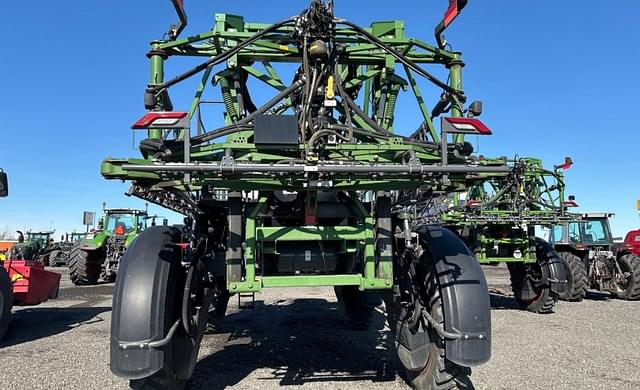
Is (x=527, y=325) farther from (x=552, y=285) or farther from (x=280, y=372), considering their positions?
(x=280, y=372)

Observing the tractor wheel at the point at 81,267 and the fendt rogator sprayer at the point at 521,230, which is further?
the tractor wheel at the point at 81,267

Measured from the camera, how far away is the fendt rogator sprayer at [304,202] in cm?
333

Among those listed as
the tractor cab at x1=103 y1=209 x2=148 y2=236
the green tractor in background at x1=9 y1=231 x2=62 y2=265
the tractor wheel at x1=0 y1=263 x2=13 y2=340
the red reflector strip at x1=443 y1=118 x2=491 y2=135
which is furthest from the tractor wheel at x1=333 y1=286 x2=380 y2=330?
the green tractor in background at x1=9 y1=231 x2=62 y2=265

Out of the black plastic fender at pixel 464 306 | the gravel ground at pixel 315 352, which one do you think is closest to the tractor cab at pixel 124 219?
the gravel ground at pixel 315 352

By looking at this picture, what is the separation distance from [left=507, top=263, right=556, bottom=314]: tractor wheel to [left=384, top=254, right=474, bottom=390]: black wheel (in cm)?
642

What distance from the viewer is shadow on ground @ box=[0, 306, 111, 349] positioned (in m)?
7.61

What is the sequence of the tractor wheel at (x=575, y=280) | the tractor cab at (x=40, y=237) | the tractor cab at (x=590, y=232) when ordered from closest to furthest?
the tractor wheel at (x=575, y=280), the tractor cab at (x=590, y=232), the tractor cab at (x=40, y=237)

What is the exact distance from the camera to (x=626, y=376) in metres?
5.28

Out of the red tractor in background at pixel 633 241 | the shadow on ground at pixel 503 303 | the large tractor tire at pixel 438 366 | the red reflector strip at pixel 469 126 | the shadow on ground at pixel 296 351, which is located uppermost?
the red reflector strip at pixel 469 126

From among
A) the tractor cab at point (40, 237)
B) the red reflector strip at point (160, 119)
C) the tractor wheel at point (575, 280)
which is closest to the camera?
the red reflector strip at point (160, 119)

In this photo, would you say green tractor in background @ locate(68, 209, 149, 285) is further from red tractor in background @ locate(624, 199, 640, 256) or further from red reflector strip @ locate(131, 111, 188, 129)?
red tractor in background @ locate(624, 199, 640, 256)

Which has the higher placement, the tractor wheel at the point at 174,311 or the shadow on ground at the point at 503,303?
the tractor wheel at the point at 174,311

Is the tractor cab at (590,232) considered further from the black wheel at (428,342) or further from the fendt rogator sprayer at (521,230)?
the black wheel at (428,342)

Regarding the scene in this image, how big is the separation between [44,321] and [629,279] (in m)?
13.1
